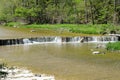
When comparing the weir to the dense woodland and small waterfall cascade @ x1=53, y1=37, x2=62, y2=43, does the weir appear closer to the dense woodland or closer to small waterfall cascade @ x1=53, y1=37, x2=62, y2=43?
small waterfall cascade @ x1=53, y1=37, x2=62, y2=43

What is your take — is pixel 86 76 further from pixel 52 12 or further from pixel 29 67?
pixel 52 12

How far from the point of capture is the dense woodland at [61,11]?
5225 centimetres

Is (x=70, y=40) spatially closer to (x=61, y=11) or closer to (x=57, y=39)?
(x=57, y=39)

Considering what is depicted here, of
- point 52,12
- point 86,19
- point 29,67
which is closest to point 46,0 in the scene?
point 52,12

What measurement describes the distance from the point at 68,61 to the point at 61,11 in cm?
3744

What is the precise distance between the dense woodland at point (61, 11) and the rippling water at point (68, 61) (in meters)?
22.7

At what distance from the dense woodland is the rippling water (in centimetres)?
2271

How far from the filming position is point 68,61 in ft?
75.7

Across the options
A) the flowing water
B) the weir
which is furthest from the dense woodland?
the flowing water

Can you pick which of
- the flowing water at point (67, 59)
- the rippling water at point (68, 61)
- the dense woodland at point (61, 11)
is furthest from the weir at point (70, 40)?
the dense woodland at point (61, 11)

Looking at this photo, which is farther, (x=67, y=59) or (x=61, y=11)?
(x=61, y=11)

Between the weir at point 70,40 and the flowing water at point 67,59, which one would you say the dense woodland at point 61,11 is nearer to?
the weir at point 70,40

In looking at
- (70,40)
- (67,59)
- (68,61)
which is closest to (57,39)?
(70,40)

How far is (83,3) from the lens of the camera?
184 feet
